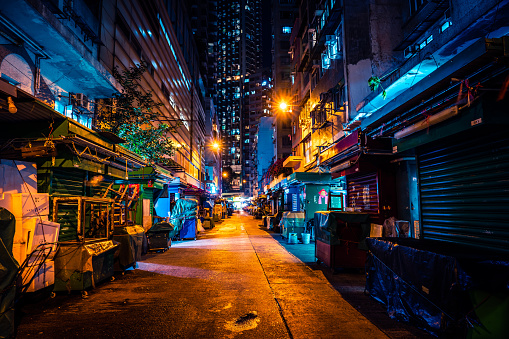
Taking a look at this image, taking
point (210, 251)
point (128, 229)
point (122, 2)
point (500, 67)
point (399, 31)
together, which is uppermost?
point (122, 2)

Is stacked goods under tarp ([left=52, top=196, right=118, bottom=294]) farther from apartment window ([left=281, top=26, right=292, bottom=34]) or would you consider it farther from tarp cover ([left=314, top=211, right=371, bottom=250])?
apartment window ([left=281, top=26, right=292, bottom=34])

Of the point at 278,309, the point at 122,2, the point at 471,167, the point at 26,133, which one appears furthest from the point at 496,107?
the point at 122,2

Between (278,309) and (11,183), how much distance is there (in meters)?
6.82

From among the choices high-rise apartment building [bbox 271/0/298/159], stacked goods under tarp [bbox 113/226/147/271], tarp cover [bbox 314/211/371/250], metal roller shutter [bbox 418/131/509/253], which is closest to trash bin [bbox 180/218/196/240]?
stacked goods under tarp [bbox 113/226/147/271]

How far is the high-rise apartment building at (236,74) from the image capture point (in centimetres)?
12650

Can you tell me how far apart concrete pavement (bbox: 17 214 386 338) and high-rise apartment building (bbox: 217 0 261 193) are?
101 m

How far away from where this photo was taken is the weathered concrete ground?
420 centimetres

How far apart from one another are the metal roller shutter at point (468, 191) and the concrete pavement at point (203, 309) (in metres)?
2.57

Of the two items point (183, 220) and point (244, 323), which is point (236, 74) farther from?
point (244, 323)

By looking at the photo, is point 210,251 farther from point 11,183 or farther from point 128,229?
point 11,183

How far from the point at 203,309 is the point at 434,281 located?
12.7ft

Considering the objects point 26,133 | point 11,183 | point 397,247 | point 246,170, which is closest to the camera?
point 397,247

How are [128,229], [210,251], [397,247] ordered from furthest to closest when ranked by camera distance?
1. [210,251]
2. [128,229]
3. [397,247]

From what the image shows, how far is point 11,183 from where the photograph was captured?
260 inches
